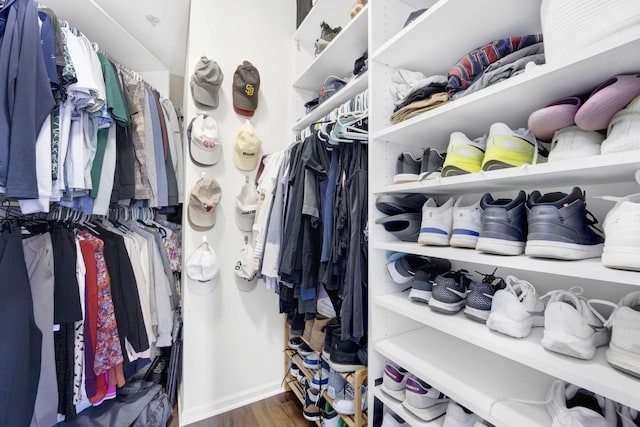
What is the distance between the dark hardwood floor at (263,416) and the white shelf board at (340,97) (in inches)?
65.9

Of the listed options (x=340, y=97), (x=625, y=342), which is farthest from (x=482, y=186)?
(x=340, y=97)

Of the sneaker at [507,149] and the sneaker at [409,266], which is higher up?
the sneaker at [507,149]

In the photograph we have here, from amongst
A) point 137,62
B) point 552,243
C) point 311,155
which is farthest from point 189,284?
point 552,243

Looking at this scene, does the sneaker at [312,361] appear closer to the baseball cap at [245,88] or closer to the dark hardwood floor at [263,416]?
the dark hardwood floor at [263,416]

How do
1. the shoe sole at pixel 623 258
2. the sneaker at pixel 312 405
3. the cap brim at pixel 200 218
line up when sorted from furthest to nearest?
1. the cap brim at pixel 200 218
2. the sneaker at pixel 312 405
3. the shoe sole at pixel 623 258

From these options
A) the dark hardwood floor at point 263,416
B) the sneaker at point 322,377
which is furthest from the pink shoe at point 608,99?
the dark hardwood floor at point 263,416

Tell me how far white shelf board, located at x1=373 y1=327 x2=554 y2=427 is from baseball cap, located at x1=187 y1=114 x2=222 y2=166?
123 cm

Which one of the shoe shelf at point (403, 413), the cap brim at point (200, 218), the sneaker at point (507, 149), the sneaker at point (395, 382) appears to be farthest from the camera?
the cap brim at point (200, 218)

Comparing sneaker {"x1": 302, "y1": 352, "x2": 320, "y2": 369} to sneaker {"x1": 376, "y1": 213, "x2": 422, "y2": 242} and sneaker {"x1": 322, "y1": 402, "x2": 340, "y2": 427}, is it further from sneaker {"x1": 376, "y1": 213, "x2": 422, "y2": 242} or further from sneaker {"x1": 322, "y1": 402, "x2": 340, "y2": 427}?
sneaker {"x1": 376, "y1": 213, "x2": 422, "y2": 242}

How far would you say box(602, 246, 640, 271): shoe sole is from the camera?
41 centimetres

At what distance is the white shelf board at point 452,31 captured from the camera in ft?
2.30

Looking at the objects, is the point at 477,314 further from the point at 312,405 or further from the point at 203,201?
the point at 203,201

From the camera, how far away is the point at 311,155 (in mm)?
1083

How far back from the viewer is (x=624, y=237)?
1.40 feet
